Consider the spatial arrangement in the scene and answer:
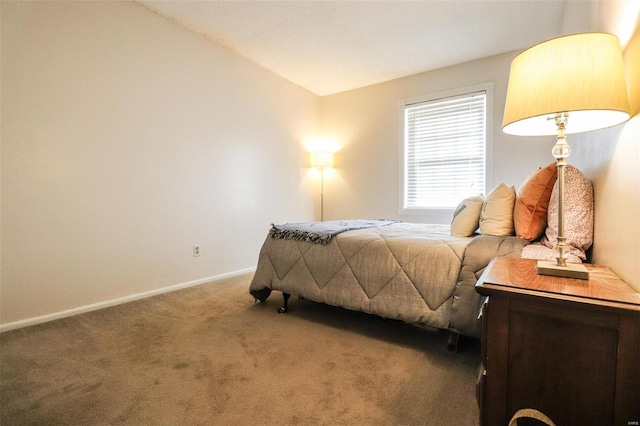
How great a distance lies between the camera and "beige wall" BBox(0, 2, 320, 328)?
2.01 m

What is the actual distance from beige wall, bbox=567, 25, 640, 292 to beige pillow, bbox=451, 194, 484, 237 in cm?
66

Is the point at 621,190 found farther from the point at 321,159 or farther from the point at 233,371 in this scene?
the point at 321,159

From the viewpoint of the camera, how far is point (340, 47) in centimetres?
325

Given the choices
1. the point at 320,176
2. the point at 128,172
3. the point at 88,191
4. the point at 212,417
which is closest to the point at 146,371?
the point at 212,417

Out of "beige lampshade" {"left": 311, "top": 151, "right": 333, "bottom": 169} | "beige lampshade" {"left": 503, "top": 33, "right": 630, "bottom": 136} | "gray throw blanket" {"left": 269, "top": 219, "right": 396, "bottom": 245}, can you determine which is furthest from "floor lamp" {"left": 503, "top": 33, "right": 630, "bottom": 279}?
"beige lampshade" {"left": 311, "top": 151, "right": 333, "bottom": 169}

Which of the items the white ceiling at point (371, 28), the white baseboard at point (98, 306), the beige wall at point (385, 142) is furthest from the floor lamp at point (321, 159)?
the white baseboard at point (98, 306)

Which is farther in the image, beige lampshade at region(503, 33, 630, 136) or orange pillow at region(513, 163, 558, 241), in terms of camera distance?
orange pillow at region(513, 163, 558, 241)

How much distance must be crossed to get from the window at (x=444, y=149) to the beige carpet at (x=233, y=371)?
223 centimetres

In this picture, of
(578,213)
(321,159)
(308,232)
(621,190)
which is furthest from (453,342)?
(321,159)

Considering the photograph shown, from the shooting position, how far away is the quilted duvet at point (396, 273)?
1.56m

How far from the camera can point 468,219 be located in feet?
6.34

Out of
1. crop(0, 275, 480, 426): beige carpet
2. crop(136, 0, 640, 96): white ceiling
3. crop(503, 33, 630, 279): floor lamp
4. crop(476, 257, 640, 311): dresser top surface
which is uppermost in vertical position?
crop(136, 0, 640, 96): white ceiling

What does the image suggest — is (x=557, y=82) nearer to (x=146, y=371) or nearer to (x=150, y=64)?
(x=146, y=371)

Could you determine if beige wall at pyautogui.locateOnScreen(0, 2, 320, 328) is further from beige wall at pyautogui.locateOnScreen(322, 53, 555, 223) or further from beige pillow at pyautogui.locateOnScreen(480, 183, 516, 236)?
beige pillow at pyautogui.locateOnScreen(480, 183, 516, 236)
